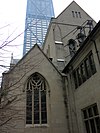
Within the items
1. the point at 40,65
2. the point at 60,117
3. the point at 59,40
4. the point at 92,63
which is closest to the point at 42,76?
the point at 40,65

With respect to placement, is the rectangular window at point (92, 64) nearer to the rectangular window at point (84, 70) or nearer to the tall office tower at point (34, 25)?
the rectangular window at point (84, 70)

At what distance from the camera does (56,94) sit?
13.9 m

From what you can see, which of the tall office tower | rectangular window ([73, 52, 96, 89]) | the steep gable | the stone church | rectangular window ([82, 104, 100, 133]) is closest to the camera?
the tall office tower

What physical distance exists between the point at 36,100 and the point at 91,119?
15.8 feet

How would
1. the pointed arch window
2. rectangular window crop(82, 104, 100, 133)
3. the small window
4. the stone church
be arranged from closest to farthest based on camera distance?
rectangular window crop(82, 104, 100, 133) < the stone church < the pointed arch window < the small window

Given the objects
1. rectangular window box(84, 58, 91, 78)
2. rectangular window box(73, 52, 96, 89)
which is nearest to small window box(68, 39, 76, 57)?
rectangular window box(73, 52, 96, 89)

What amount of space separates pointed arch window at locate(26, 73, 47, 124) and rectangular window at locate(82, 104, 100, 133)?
3301 millimetres

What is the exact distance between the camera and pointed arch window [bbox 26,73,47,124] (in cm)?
1280

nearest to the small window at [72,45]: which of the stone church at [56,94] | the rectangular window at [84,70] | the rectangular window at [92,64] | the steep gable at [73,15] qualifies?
the steep gable at [73,15]

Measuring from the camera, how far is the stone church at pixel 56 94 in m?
10.5

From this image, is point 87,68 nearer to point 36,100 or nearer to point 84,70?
point 84,70

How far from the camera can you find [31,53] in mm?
15555

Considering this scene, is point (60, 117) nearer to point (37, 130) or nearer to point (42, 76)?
point (37, 130)

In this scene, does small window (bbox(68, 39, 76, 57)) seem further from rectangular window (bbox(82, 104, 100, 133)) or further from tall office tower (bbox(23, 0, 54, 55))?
rectangular window (bbox(82, 104, 100, 133))
